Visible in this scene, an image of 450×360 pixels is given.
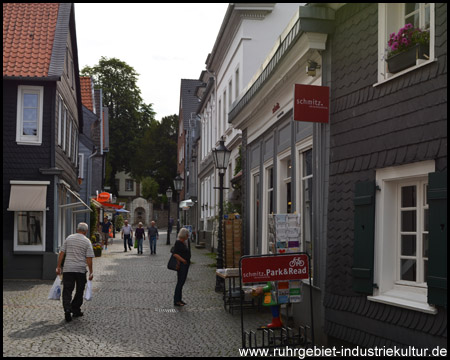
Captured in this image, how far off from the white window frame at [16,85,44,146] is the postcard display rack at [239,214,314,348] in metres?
11.3

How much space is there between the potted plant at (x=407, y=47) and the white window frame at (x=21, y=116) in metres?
13.5

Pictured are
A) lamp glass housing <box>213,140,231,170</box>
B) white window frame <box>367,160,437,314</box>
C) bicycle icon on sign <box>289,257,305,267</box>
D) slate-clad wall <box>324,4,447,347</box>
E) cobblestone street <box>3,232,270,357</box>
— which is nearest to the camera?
slate-clad wall <box>324,4,447,347</box>

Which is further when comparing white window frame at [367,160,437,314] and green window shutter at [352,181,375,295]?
green window shutter at [352,181,375,295]

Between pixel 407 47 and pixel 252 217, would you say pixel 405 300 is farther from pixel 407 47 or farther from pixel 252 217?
pixel 252 217

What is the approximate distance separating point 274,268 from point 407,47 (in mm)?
3107

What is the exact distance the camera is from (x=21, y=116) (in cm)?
1917

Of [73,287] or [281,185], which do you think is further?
[281,185]

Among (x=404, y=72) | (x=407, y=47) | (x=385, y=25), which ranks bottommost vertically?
(x=404, y=72)

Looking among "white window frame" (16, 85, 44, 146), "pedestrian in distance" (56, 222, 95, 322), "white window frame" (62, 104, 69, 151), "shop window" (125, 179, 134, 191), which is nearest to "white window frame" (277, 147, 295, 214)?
"pedestrian in distance" (56, 222, 95, 322)

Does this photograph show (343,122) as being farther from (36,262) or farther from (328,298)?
(36,262)

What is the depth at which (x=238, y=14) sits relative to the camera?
77.3ft

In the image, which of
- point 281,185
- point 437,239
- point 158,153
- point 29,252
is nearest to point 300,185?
point 281,185

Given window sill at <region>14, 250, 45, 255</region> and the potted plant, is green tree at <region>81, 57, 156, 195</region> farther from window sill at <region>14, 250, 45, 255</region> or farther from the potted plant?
the potted plant

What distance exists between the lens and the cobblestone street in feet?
29.3
